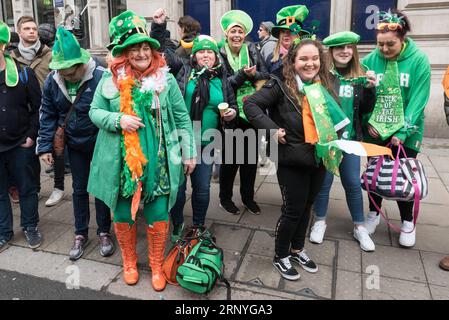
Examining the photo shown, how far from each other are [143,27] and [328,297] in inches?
90.9

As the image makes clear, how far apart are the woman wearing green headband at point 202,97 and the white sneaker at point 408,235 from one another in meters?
1.78

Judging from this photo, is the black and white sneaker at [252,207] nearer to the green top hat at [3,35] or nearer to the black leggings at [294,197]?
the black leggings at [294,197]

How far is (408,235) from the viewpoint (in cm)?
363

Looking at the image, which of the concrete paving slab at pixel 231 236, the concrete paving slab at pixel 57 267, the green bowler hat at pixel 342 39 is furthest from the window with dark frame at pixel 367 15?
the concrete paving slab at pixel 57 267

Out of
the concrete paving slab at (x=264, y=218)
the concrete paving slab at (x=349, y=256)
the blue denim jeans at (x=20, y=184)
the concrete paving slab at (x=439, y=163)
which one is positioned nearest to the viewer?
the concrete paving slab at (x=349, y=256)

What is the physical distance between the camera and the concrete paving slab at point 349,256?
130 inches

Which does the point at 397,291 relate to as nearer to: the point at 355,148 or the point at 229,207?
the point at 355,148

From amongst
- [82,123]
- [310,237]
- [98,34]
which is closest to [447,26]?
[310,237]

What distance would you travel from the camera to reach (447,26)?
6.93 m

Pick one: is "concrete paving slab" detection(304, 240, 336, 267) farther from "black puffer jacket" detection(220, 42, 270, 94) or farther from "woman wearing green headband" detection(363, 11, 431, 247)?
"black puffer jacket" detection(220, 42, 270, 94)

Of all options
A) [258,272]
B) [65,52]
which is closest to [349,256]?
[258,272]

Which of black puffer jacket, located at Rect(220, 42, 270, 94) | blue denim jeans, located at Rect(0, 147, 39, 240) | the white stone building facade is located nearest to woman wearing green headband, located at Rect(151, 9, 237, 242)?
black puffer jacket, located at Rect(220, 42, 270, 94)

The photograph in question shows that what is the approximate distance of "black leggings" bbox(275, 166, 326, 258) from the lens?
9.70ft

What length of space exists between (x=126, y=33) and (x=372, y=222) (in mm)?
2795
